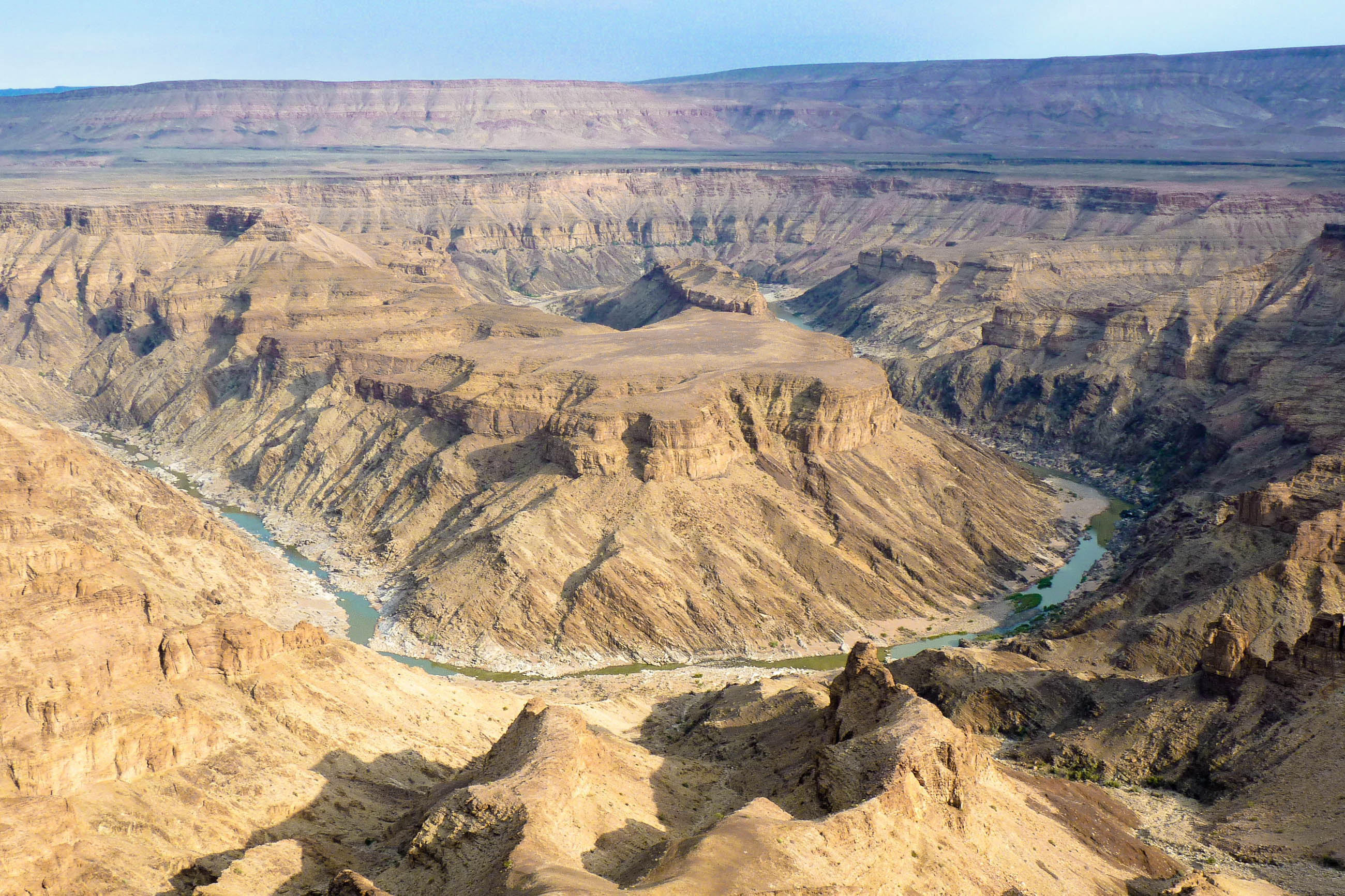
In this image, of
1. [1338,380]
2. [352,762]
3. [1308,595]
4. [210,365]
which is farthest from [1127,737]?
[210,365]

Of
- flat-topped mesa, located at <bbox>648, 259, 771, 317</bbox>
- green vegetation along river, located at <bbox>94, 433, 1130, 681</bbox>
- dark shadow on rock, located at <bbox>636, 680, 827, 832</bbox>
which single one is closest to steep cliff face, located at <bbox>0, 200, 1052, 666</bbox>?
green vegetation along river, located at <bbox>94, 433, 1130, 681</bbox>

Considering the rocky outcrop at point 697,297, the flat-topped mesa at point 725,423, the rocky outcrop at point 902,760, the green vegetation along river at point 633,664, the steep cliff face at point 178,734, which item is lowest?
the green vegetation along river at point 633,664

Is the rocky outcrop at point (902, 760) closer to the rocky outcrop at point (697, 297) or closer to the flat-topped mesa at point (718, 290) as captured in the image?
the flat-topped mesa at point (718, 290)

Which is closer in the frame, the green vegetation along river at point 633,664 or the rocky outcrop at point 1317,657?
the rocky outcrop at point 1317,657

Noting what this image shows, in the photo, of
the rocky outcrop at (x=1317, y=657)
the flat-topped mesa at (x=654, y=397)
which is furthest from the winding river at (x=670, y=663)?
the rocky outcrop at (x=1317, y=657)

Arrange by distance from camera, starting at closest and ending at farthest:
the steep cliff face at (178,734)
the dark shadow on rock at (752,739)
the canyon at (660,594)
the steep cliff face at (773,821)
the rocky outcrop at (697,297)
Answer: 1. the steep cliff face at (773,821)
2. the steep cliff face at (178,734)
3. the canyon at (660,594)
4. the dark shadow on rock at (752,739)
5. the rocky outcrop at (697,297)

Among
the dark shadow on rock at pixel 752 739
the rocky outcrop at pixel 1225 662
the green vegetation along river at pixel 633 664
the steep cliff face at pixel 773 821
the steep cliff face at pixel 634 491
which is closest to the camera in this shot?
the steep cliff face at pixel 773 821

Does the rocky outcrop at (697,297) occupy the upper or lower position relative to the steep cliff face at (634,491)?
upper
